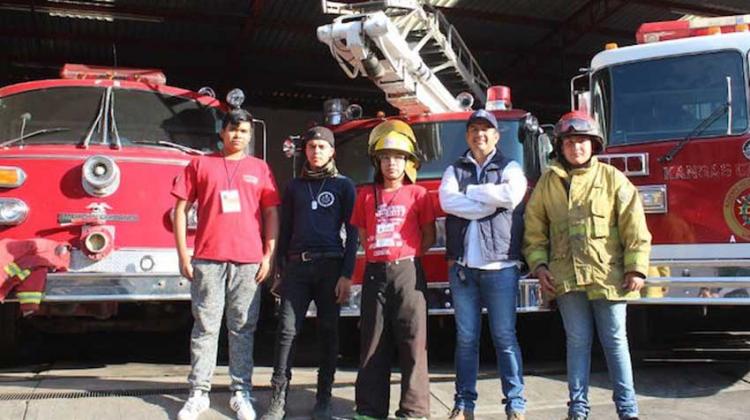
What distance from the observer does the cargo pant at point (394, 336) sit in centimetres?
404

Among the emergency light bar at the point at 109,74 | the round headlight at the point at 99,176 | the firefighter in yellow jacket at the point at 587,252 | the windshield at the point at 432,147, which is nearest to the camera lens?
the firefighter in yellow jacket at the point at 587,252

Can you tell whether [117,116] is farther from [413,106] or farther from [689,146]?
[689,146]

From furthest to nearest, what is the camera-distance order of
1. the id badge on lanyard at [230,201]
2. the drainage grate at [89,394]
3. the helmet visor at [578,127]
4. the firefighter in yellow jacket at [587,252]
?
the drainage grate at [89,394]
the id badge on lanyard at [230,201]
the helmet visor at [578,127]
the firefighter in yellow jacket at [587,252]

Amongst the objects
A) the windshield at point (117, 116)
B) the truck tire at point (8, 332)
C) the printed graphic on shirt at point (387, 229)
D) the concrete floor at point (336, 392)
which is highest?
the windshield at point (117, 116)

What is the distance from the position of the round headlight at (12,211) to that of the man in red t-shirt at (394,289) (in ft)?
8.53

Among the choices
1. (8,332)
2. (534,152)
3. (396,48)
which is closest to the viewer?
(396,48)

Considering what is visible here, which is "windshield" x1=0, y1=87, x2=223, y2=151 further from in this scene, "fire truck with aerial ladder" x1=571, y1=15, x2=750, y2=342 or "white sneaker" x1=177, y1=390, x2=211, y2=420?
"fire truck with aerial ladder" x1=571, y1=15, x2=750, y2=342

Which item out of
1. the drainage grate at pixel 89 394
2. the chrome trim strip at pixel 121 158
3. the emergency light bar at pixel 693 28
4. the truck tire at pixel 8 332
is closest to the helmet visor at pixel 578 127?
the emergency light bar at pixel 693 28

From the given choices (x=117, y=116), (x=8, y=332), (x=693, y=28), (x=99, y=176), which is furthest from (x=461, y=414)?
(x=8, y=332)

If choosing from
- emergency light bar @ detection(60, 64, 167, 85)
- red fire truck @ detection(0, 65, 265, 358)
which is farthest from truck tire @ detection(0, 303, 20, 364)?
emergency light bar @ detection(60, 64, 167, 85)

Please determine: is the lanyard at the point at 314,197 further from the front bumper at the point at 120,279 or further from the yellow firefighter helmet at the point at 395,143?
the front bumper at the point at 120,279

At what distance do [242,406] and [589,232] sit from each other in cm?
219

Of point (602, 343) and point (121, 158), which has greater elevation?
point (121, 158)

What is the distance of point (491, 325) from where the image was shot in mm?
4000
